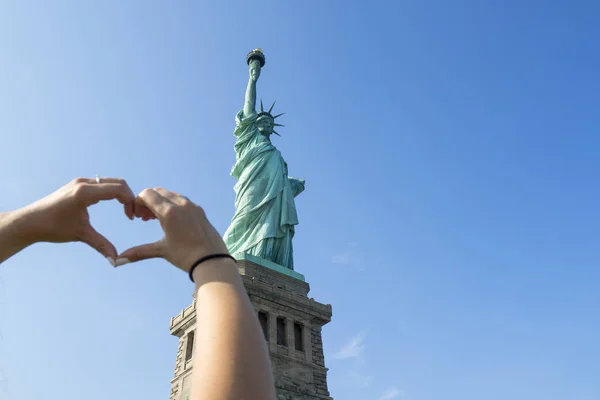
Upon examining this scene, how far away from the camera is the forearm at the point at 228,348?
1.50m

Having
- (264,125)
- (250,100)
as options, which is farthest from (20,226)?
(250,100)

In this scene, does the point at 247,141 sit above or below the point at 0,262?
above

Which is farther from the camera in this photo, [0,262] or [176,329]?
[176,329]

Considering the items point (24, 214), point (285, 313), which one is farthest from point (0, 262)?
point (285, 313)

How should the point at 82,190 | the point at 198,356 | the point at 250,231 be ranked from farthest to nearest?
the point at 250,231
the point at 82,190
the point at 198,356

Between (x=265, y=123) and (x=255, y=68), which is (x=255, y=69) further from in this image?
(x=265, y=123)

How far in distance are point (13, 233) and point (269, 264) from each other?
22074mm

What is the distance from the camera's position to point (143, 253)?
2041mm

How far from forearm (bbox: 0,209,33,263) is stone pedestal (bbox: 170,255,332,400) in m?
18.6

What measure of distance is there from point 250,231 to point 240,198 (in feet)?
6.58

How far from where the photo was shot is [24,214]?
1965 mm

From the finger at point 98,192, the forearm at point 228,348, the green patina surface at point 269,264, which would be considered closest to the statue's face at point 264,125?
the green patina surface at point 269,264

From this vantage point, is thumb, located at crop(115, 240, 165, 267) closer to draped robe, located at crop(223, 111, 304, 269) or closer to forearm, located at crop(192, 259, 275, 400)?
forearm, located at crop(192, 259, 275, 400)

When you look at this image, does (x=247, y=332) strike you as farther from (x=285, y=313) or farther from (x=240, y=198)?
(x=240, y=198)
